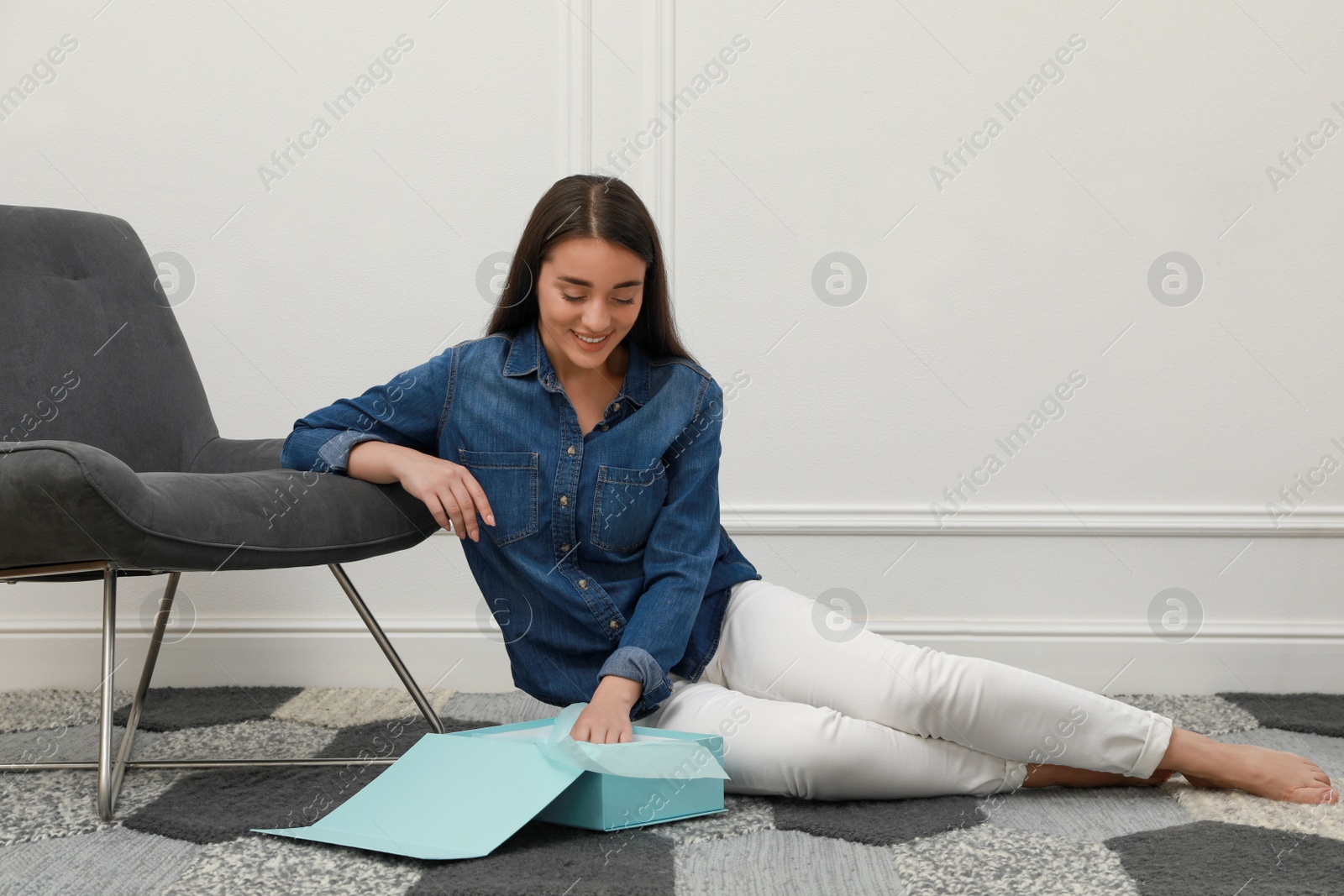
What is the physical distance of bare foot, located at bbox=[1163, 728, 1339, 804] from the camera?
→ 113 cm

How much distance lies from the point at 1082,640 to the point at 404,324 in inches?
49.1

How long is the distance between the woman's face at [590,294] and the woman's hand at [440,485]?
18 cm

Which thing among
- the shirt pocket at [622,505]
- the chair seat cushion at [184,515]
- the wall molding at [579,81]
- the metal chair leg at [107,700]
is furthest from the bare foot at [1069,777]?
the wall molding at [579,81]

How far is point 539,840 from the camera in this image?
1.00 metres

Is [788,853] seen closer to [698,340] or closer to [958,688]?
[958,688]

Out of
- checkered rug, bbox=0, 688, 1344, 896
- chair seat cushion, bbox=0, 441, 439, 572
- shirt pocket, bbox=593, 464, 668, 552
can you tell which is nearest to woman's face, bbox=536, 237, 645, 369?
shirt pocket, bbox=593, 464, 668, 552

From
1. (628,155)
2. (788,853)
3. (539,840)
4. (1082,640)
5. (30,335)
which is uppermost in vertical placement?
(628,155)

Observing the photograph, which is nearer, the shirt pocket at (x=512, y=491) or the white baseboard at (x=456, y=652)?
the shirt pocket at (x=512, y=491)

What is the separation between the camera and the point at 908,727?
1.13 meters

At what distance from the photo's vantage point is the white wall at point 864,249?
1796 millimetres

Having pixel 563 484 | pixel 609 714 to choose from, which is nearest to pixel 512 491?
pixel 563 484

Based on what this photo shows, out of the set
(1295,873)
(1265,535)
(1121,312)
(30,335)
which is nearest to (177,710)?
(30,335)

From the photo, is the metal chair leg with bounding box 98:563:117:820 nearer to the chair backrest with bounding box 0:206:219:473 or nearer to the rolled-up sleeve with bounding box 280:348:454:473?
the rolled-up sleeve with bounding box 280:348:454:473

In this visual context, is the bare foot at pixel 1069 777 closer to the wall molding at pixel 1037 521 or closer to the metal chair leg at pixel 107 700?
the wall molding at pixel 1037 521
